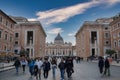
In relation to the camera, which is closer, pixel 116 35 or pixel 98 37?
pixel 116 35

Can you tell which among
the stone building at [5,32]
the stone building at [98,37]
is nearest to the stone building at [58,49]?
the stone building at [98,37]

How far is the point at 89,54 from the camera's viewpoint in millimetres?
87375

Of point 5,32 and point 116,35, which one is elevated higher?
point 116,35

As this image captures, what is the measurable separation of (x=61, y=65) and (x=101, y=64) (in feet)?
18.1

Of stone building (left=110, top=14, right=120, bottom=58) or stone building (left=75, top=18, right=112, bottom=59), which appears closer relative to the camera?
stone building (left=110, top=14, right=120, bottom=58)

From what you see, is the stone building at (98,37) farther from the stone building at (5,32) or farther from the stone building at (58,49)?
the stone building at (58,49)

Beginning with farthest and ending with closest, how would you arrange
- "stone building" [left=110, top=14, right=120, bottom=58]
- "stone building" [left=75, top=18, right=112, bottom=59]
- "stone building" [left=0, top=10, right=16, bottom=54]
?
"stone building" [left=75, top=18, right=112, bottom=59] → "stone building" [left=110, top=14, right=120, bottom=58] → "stone building" [left=0, top=10, right=16, bottom=54]

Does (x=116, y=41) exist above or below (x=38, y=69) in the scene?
above

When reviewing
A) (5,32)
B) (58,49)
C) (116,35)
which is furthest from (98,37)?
(58,49)

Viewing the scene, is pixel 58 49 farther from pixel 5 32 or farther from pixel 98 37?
pixel 5 32

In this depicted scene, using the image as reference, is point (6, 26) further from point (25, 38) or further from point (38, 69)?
point (38, 69)

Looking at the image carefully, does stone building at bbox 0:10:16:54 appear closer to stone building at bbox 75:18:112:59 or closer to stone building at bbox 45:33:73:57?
stone building at bbox 75:18:112:59

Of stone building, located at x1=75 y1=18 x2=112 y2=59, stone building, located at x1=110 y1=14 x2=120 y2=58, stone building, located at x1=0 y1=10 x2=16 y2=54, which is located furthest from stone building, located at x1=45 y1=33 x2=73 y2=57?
stone building, located at x1=0 y1=10 x2=16 y2=54

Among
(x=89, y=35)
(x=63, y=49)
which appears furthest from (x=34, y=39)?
(x=63, y=49)
